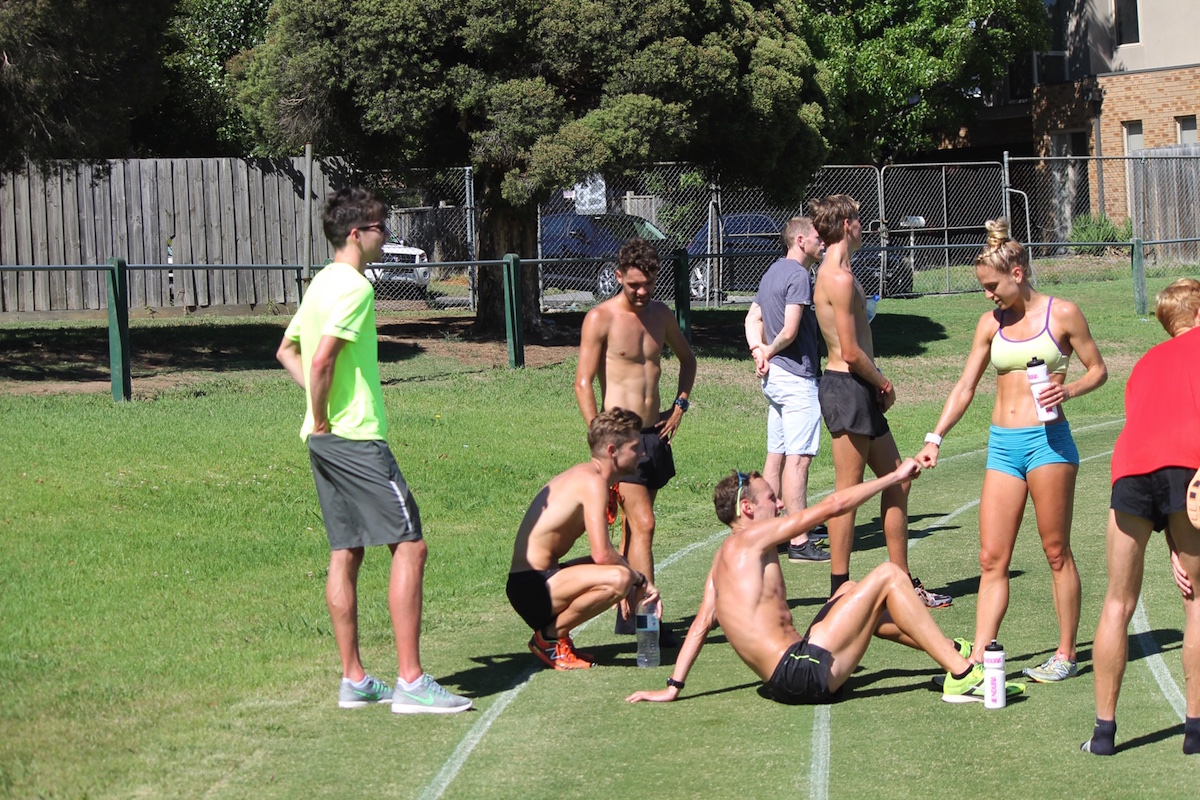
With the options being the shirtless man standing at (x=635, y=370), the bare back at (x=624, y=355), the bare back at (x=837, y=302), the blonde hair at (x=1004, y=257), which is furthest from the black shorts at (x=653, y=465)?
the blonde hair at (x=1004, y=257)

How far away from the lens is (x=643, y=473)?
24.1ft

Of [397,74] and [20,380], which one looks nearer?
[20,380]

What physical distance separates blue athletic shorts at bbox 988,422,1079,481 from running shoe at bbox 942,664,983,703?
90 centimetres

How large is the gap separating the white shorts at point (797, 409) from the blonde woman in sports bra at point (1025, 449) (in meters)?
2.87

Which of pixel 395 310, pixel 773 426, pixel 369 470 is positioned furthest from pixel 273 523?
pixel 395 310

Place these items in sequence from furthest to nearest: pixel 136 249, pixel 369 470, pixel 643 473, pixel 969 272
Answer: pixel 969 272
pixel 136 249
pixel 643 473
pixel 369 470

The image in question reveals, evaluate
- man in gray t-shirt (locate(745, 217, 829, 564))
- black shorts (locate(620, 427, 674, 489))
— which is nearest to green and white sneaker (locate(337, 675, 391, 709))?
black shorts (locate(620, 427, 674, 489))

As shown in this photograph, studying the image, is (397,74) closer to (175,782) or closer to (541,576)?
(541,576)

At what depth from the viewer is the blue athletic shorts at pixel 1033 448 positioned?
614cm

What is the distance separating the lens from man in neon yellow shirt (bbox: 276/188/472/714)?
597 cm

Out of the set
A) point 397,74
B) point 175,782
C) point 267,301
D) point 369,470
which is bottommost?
point 175,782

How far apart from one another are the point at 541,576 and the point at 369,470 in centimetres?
118

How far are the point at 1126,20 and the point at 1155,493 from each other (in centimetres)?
3307

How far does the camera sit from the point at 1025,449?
20.2 ft
